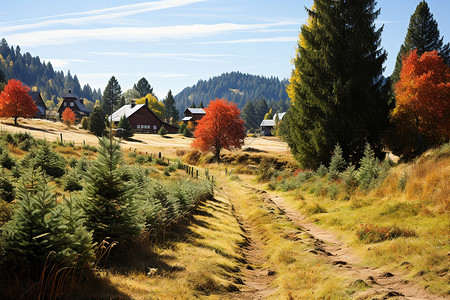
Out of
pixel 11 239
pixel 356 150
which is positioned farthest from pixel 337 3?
pixel 11 239

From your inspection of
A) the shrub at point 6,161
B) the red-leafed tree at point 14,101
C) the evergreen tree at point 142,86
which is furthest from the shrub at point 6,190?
the evergreen tree at point 142,86

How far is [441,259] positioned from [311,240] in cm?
443

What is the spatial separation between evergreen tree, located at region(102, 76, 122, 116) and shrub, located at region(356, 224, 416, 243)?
4815 inches

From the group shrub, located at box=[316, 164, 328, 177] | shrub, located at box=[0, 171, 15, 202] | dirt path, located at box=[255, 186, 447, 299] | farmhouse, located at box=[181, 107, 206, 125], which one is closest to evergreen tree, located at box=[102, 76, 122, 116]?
farmhouse, located at box=[181, 107, 206, 125]

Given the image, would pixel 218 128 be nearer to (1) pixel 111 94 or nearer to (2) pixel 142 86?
(1) pixel 111 94

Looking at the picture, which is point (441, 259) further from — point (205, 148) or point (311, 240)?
point (205, 148)

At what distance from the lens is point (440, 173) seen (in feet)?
41.5

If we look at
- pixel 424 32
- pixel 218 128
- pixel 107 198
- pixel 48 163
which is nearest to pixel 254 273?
pixel 107 198

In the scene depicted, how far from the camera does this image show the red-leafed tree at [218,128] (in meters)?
47.0

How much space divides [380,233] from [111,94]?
126m

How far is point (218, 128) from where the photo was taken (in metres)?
47.4

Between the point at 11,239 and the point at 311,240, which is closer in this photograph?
the point at 11,239

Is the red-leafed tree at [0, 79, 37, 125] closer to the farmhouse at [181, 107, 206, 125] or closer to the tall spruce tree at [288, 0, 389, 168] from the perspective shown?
the farmhouse at [181, 107, 206, 125]

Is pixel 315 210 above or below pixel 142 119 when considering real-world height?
below
